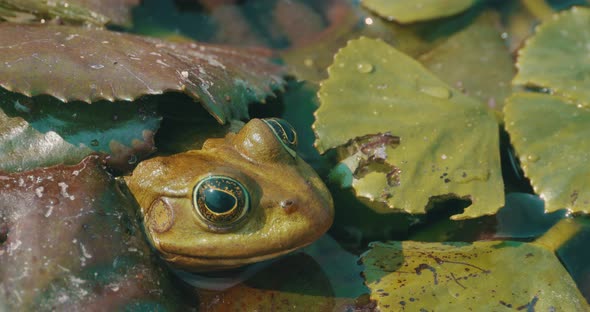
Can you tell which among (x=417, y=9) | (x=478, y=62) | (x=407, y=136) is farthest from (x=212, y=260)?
(x=417, y=9)

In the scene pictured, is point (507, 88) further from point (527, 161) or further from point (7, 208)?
point (7, 208)

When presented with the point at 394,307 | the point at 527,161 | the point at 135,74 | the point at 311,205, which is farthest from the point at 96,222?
the point at 527,161

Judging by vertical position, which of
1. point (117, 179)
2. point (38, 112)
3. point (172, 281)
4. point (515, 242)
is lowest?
point (172, 281)

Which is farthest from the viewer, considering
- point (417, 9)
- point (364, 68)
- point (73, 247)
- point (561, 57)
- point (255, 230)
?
point (417, 9)

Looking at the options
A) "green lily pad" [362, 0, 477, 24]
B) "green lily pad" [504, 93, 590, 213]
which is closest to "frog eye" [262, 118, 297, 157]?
"green lily pad" [504, 93, 590, 213]

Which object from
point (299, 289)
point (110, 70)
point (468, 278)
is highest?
point (110, 70)

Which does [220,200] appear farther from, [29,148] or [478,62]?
[478,62]
